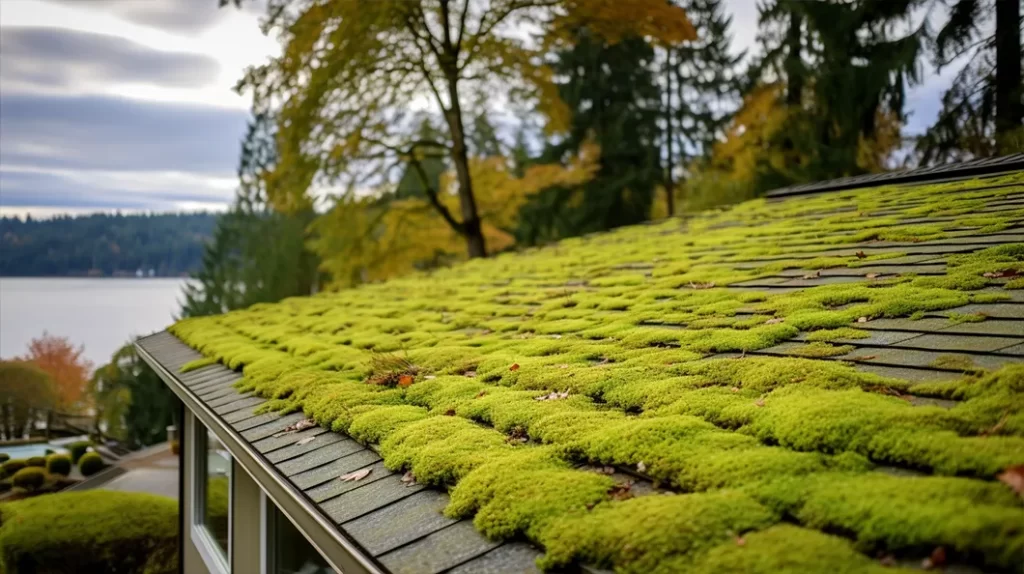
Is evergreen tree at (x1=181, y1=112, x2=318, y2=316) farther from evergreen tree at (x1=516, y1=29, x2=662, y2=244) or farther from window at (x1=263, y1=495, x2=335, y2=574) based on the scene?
window at (x1=263, y1=495, x2=335, y2=574)

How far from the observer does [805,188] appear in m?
8.95

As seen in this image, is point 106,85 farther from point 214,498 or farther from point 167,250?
point 214,498

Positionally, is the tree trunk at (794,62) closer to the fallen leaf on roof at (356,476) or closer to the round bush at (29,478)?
the fallen leaf on roof at (356,476)

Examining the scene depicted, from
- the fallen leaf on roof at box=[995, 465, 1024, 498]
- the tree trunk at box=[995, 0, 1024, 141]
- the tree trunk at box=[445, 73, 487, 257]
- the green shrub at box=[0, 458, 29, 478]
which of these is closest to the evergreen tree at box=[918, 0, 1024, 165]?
the tree trunk at box=[995, 0, 1024, 141]

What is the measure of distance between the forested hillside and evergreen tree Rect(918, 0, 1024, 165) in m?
19.8

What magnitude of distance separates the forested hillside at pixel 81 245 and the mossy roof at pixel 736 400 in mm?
12679

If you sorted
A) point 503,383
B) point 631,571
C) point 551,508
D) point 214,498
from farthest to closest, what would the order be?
point 214,498 < point 503,383 < point 551,508 < point 631,571

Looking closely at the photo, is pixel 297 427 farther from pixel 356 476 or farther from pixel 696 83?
pixel 696 83

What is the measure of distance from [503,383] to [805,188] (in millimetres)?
7412

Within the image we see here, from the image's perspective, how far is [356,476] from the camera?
2375 millimetres

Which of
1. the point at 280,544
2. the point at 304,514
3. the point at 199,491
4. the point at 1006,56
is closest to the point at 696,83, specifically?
the point at 1006,56

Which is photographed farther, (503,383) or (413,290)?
(413,290)

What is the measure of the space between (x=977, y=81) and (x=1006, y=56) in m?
0.61

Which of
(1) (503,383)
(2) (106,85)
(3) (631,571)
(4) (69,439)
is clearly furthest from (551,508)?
(4) (69,439)
